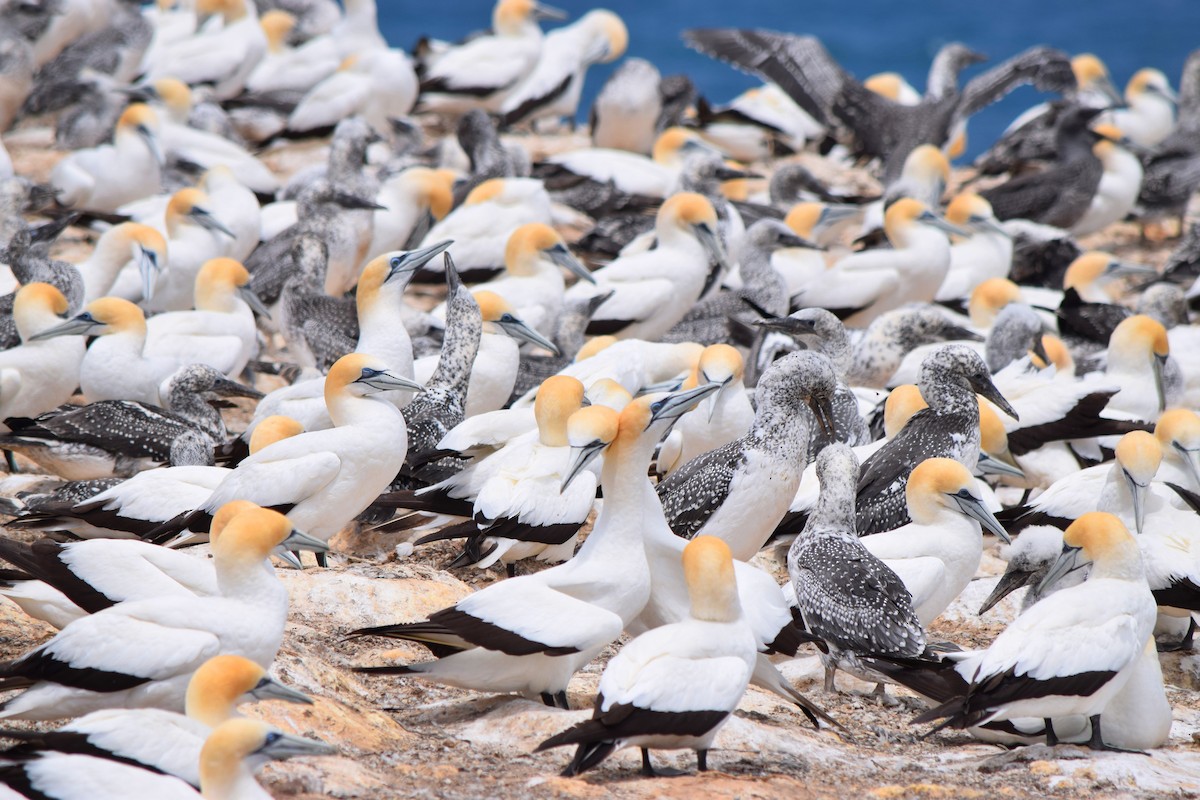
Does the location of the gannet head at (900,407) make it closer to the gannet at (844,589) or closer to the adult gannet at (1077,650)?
the gannet at (844,589)

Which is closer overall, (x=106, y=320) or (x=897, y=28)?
(x=106, y=320)

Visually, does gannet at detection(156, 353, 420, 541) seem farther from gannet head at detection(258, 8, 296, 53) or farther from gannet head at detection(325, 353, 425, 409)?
gannet head at detection(258, 8, 296, 53)

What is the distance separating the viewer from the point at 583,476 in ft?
20.4

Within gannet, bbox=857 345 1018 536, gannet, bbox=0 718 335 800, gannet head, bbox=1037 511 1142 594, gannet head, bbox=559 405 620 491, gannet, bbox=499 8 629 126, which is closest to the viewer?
gannet, bbox=0 718 335 800

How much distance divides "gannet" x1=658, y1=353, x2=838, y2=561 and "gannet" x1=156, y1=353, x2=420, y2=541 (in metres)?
1.24

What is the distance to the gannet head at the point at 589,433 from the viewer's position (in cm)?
530

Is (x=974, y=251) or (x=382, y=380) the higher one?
(x=974, y=251)

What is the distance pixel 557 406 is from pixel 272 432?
1.19 metres

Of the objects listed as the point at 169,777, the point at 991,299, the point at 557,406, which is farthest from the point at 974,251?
the point at 169,777

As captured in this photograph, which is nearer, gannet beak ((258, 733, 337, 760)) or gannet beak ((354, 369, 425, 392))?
gannet beak ((258, 733, 337, 760))

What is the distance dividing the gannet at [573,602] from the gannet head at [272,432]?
1.63 m

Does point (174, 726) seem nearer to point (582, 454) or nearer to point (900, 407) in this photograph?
point (582, 454)

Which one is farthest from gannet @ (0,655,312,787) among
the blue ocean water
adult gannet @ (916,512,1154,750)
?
the blue ocean water

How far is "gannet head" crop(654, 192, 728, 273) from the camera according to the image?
10328 millimetres
